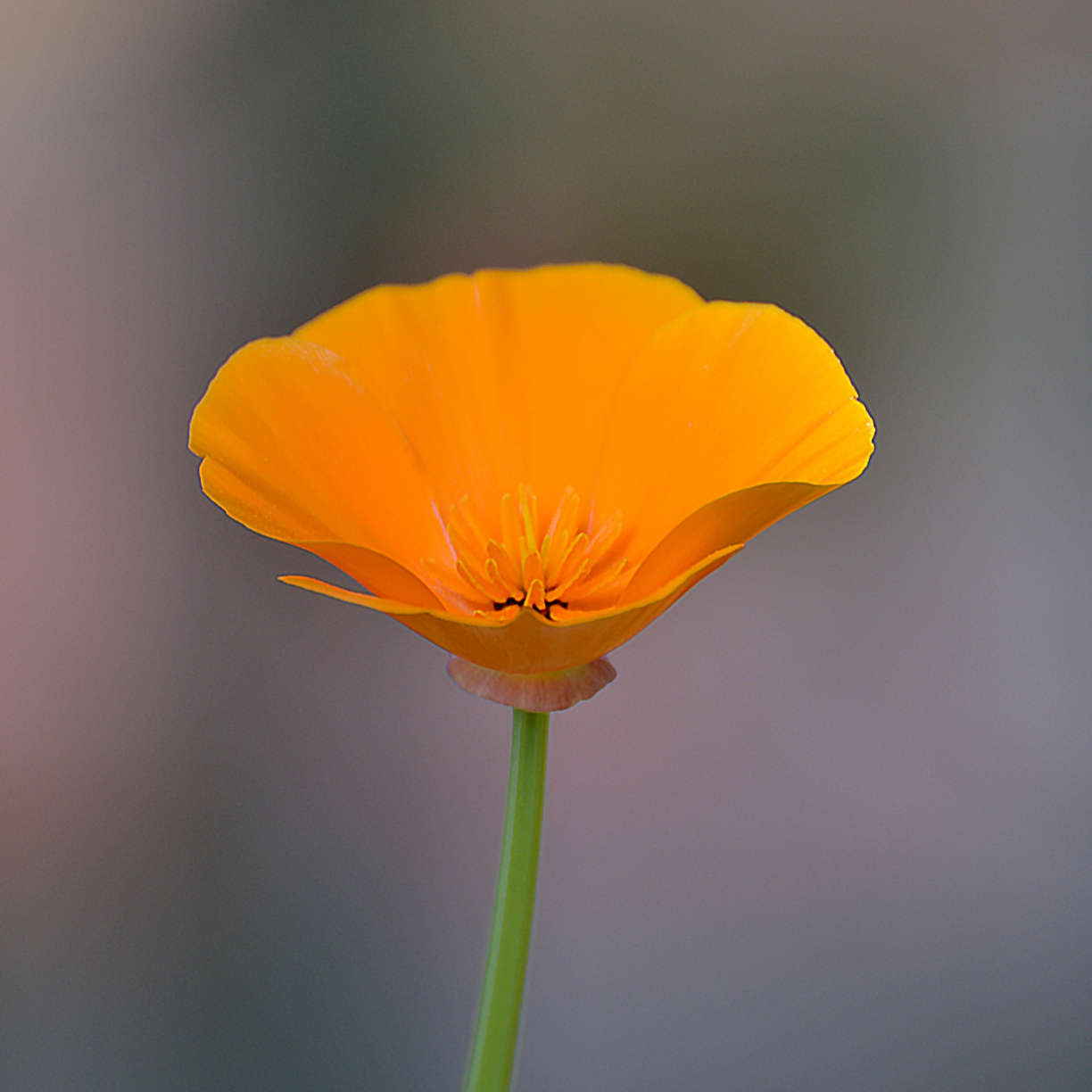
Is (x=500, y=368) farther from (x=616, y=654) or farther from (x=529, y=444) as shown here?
(x=616, y=654)


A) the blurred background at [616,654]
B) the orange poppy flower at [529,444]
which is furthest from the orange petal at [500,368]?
the blurred background at [616,654]

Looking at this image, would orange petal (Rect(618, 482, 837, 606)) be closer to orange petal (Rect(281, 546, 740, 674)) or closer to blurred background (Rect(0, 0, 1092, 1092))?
orange petal (Rect(281, 546, 740, 674))

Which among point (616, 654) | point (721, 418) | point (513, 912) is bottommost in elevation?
point (513, 912)

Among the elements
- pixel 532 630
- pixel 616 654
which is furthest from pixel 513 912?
pixel 616 654

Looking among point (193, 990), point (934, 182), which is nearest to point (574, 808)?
point (193, 990)

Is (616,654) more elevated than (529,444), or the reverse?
(616,654)

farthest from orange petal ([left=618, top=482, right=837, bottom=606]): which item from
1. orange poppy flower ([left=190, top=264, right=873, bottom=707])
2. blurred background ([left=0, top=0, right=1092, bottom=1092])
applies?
blurred background ([left=0, top=0, right=1092, bottom=1092])

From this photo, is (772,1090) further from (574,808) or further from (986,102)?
(986,102)
